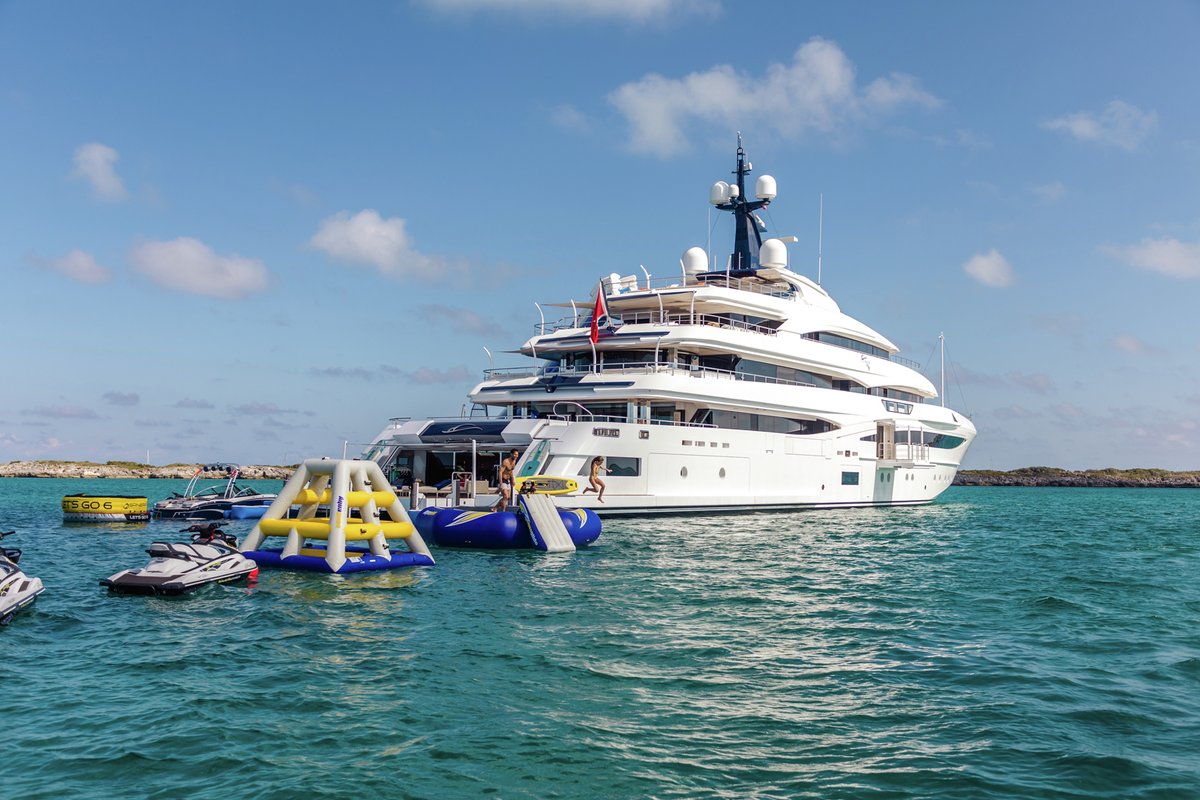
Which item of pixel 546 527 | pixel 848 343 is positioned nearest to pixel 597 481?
pixel 546 527

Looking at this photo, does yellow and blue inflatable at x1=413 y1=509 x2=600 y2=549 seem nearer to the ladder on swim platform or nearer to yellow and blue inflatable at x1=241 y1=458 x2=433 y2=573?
the ladder on swim platform

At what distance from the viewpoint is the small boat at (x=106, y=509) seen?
35.1 metres

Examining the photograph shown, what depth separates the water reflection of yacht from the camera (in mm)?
29859

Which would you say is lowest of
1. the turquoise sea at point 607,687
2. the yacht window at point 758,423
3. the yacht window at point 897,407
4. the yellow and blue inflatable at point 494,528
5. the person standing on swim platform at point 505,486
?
the turquoise sea at point 607,687

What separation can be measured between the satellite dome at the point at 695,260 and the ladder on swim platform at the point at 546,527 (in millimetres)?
23641

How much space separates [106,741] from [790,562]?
16.6 metres

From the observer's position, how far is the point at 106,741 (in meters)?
8.25

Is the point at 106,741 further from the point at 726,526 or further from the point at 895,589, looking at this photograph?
the point at 726,526

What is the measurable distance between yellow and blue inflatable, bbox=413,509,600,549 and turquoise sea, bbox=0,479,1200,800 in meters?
4.53

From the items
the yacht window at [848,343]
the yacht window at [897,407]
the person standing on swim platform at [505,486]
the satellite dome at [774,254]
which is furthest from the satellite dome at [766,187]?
the person standing on swim platform at [505,486]

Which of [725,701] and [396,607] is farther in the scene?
[396,607]

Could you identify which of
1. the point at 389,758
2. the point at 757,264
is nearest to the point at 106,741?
the point at 389,758

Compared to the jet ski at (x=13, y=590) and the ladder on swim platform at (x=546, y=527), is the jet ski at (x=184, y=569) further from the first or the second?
the ladder on swim platform at (x=546, y=527)

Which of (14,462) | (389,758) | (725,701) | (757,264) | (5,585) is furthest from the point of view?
(14,462)
